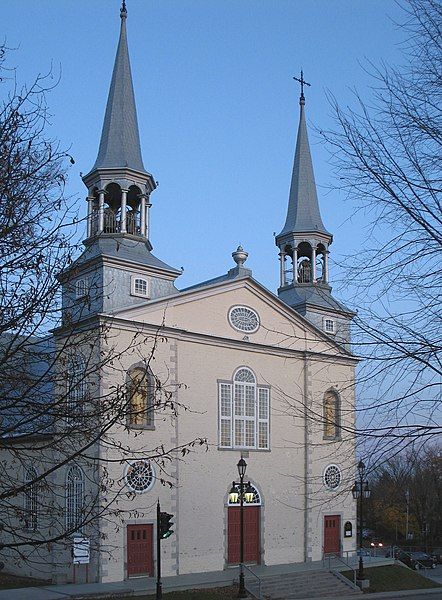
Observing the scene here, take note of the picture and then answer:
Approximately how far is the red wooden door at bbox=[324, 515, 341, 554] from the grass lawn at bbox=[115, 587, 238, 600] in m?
8.19

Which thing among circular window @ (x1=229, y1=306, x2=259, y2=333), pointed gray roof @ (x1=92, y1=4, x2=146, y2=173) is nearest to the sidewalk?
circular window @ (x1=229, y1=306, x2=259, y2=333)

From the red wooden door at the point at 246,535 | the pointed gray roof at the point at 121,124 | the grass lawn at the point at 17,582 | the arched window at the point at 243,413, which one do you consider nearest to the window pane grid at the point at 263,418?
the arched window at the point at 243,413

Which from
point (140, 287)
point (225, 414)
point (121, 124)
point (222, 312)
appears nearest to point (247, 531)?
point (225, 414)

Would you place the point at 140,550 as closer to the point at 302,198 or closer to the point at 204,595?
the point at 204,595

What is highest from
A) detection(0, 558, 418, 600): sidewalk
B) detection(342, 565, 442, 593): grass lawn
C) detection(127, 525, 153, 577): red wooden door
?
detection(127, 525, 153, 577): red wooden door

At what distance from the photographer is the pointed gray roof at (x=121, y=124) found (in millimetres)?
32375

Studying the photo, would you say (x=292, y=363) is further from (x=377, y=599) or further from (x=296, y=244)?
(x=377, y=599)

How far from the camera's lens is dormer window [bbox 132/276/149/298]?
98.7 feet

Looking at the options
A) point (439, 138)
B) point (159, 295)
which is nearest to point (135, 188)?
point (159, 295)

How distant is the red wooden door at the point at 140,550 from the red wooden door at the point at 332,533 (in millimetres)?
9734

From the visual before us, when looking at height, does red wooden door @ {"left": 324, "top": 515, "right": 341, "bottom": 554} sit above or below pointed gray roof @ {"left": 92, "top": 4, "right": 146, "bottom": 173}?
below

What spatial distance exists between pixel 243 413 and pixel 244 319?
4004 millimetres

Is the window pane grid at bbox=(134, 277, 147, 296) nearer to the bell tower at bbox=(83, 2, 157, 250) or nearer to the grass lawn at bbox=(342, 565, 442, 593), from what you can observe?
the bell tower at bbox=(83, 2, 157, 250)

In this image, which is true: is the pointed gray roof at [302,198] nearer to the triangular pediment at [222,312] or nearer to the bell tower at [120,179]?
the triangular pediment at [222,312]
